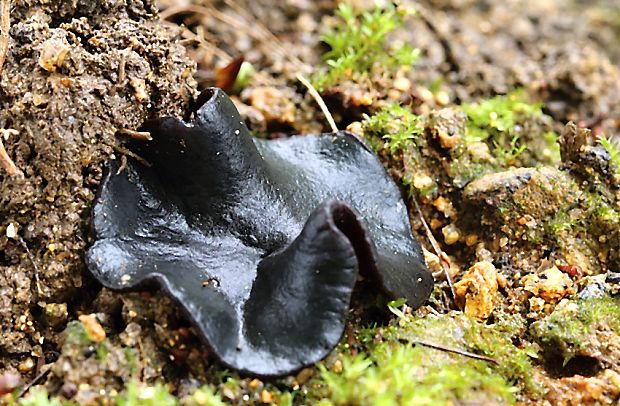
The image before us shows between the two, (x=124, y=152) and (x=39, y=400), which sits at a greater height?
(x=124, y=152)

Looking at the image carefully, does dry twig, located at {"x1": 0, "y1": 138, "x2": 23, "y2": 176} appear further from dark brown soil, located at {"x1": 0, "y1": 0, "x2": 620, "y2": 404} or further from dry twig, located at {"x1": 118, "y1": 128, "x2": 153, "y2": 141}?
dry twig, located at {"x1": 118, "y1": 128, "x2": 153, "y2": 141}

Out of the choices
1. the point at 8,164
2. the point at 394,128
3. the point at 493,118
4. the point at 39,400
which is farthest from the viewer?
A: the point at 493,118

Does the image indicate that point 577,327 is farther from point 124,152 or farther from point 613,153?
point 124,152

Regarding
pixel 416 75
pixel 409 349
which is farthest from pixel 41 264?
pixel 416 75

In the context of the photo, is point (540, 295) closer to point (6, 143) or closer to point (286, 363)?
point (286, 363)

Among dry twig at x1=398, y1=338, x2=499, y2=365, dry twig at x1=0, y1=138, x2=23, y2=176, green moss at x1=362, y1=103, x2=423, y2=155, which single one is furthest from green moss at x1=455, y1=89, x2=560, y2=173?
dry twig at x1=0, y1=138, x2=23, y2=176

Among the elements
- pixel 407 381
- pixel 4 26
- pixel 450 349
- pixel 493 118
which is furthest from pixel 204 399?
pixel 493 118

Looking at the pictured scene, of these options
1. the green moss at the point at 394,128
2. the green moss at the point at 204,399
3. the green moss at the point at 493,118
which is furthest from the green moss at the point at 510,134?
the green moss at the point at 204,399
